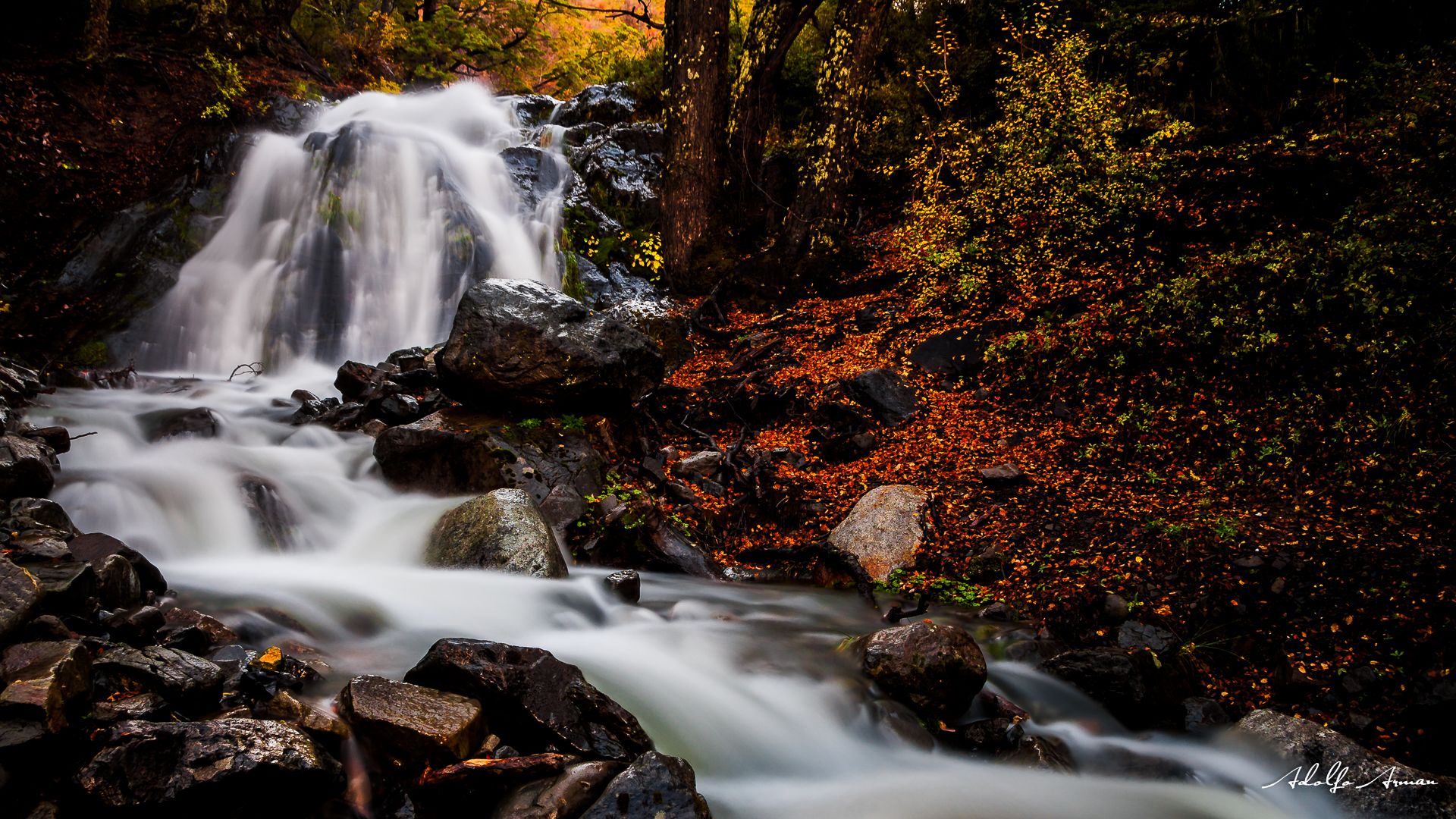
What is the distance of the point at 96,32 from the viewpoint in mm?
9922

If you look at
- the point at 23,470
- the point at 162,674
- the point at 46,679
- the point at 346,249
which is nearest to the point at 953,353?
the point at 162,674

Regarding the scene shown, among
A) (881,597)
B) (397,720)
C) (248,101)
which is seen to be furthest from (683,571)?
(248,101)

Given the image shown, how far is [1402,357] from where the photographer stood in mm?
5359

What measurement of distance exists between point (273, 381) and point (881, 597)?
25.0ft

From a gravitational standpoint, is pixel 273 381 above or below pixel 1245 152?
below

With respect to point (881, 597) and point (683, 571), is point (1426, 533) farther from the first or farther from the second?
point (683, 571)

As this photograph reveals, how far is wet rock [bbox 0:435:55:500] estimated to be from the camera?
14.8 ft

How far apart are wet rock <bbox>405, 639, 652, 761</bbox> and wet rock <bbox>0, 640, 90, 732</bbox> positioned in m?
1.17

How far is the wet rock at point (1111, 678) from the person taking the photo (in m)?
4.07

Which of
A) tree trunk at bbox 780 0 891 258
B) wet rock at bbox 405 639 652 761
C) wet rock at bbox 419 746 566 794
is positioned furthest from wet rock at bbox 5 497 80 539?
tree trunk at bbox 780 0 891 258

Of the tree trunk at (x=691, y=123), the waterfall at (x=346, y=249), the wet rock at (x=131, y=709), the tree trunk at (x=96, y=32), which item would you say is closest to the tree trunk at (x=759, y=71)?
the tree trunk at (x=691, y=123)

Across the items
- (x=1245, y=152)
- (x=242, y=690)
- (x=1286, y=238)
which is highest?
(x=1245, y=152)

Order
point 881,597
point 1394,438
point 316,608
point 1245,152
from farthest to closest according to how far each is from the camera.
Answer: point 1245,152 → point 881,597 → point 1394,438 → point 316,608

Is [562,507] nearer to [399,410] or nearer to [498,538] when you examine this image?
[498,538]
